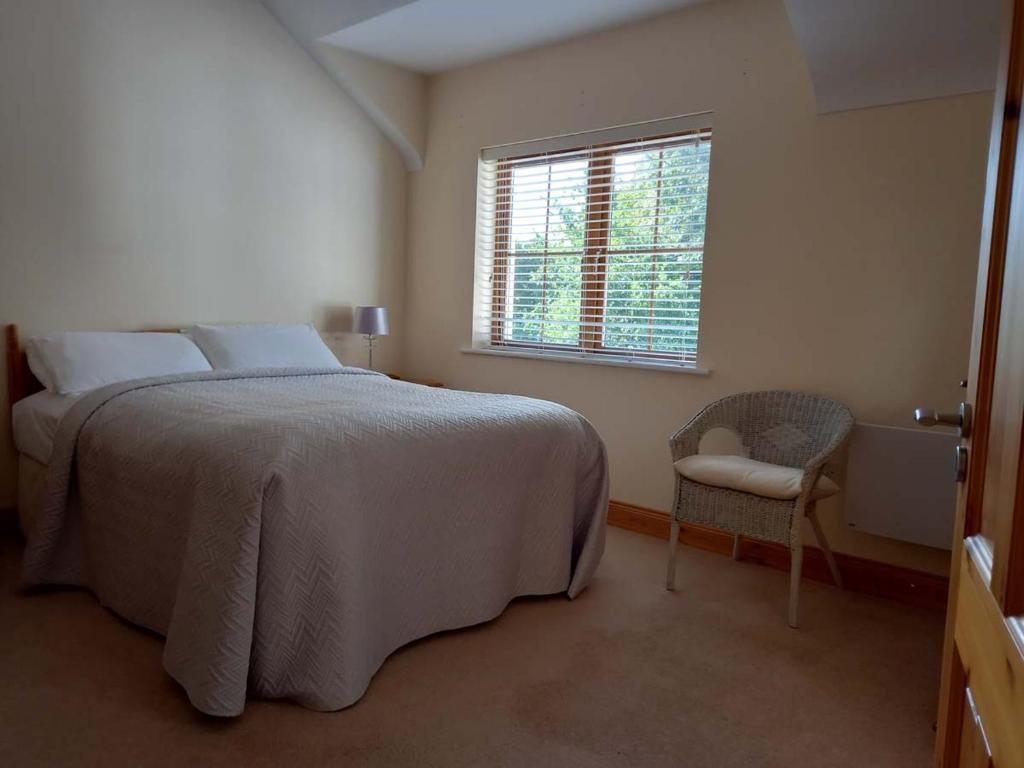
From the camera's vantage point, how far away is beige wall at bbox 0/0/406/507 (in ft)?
9.46

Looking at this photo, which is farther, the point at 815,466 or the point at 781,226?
the point at 781,226

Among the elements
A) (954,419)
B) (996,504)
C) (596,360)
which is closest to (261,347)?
(596,360)

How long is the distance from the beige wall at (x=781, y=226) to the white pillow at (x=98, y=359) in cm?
183

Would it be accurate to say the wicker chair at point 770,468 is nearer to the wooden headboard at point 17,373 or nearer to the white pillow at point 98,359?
the white pillow at point 98,359

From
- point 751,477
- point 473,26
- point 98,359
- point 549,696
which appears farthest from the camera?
point 473,26

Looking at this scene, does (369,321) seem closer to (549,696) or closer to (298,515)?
(298,515)

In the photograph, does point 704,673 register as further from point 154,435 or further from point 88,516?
point 88,516

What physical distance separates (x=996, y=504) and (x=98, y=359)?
3.08 meters

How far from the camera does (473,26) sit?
350 cm

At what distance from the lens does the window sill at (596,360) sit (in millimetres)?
3277

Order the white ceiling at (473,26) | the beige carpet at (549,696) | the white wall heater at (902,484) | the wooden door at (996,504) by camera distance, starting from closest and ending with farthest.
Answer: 1. the wooden door at (996,504)
2. the beige carpet at (549,696)
3. the white wall heater at (902,484)
4. the white ceiling at (473,26)

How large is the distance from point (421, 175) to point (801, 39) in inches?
101

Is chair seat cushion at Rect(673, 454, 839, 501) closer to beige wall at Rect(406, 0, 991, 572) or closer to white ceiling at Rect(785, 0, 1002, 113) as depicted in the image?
beige wall at Rect(406, 0, 991, 572)

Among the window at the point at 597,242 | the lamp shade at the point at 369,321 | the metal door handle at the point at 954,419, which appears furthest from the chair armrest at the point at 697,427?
the lamp shade at the point at 369,321
